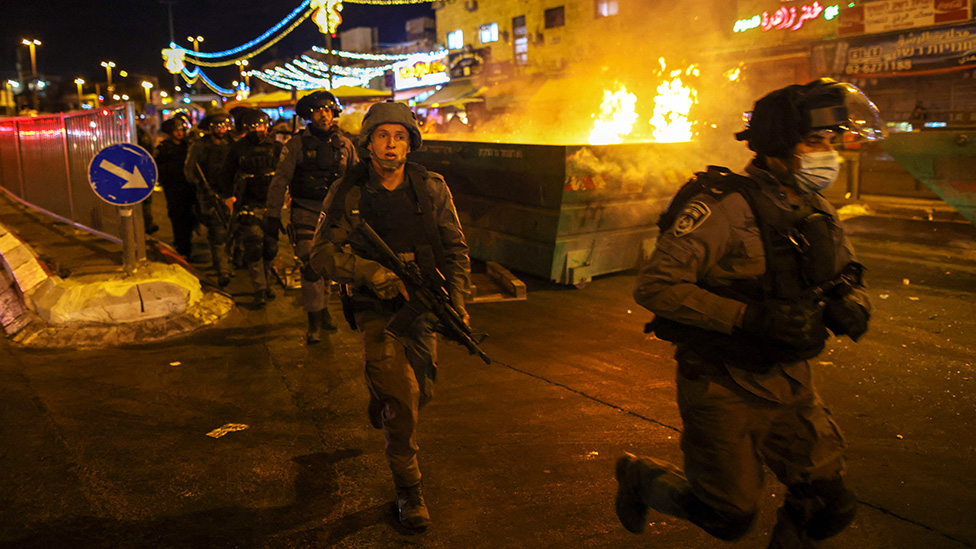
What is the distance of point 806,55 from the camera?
1884 cm

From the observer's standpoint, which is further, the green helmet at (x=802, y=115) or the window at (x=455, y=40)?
the window at (x=455, y=40)

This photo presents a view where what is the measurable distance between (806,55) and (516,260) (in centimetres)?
1521

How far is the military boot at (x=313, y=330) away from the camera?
546 cm

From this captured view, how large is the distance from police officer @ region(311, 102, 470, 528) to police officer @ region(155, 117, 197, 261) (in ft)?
21.8

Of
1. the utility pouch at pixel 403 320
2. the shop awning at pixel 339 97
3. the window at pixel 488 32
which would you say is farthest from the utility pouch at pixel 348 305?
the window at pixel 488 32

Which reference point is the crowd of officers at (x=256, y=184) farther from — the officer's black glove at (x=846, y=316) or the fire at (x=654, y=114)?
the fire at (x=654, y=114)

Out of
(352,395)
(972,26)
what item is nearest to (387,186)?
(352,395)

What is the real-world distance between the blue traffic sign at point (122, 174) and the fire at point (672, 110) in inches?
253

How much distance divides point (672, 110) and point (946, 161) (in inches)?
135

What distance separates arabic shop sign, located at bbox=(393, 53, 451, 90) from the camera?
96.8ft

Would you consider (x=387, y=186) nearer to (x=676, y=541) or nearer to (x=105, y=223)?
(x=676, y=541)

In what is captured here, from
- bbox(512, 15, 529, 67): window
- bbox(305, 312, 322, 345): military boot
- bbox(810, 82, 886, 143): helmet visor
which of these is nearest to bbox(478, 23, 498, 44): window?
bbox(512, 15, 529, 67): window

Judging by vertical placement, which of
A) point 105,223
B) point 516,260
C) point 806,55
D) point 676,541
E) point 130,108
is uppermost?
point 806,55

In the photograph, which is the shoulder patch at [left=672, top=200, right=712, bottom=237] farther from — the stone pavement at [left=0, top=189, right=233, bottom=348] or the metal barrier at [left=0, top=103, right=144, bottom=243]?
the metal barrier at [left=0, top=103, right=144, bottom=243]
